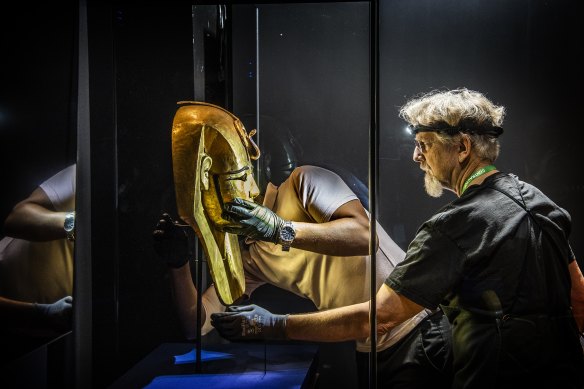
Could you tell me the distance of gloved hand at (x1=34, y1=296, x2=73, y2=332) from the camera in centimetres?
181

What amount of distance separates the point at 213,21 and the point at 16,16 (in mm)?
629

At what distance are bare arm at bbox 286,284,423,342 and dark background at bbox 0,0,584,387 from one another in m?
0.05

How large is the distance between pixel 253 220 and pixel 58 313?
0.82m

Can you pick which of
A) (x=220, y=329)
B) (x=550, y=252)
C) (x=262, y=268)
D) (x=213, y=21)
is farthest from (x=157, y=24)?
(x=550, y=252)

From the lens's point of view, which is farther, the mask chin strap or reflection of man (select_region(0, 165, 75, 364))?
the mask chin strap

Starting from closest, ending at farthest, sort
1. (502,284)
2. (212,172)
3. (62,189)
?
(502,284)
(212,172)
(62,189)

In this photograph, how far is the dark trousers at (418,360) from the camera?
5.80 ft

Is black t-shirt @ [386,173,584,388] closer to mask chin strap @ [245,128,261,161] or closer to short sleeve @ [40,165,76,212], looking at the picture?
mask chin strap @ [245,128,261,161]

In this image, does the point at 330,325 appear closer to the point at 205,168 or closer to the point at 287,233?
the point at 287,233

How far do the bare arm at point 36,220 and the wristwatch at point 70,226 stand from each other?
0.05ft

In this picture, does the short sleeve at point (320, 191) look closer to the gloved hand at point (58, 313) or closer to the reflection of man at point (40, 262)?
the reflection of man at point (40, 262)

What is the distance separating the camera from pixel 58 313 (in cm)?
190

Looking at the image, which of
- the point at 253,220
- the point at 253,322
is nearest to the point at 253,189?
the point at 253,220

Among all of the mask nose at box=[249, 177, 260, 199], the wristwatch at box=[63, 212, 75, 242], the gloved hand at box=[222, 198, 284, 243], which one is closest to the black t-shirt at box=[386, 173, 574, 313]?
the gloved hand at box=[222, 198, 284, 243]
